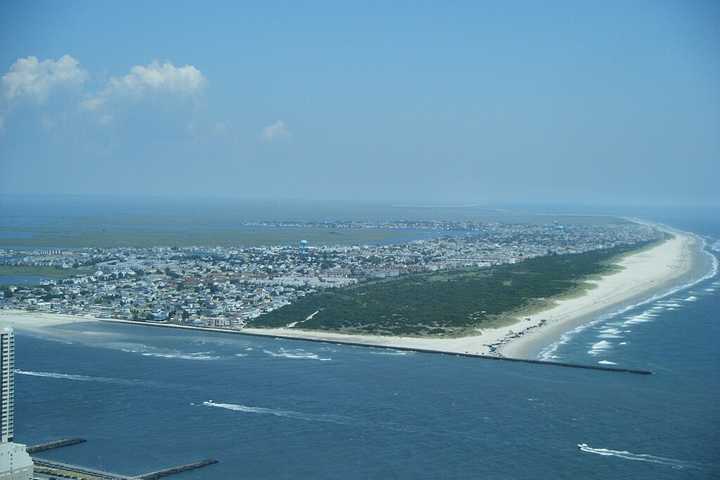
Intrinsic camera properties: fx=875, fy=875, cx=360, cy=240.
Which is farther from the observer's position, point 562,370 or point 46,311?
point 46,311

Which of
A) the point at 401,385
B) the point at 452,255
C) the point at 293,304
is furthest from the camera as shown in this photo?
the point at 452,255

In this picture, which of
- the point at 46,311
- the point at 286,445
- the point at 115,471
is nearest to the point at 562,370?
the point at 286,445

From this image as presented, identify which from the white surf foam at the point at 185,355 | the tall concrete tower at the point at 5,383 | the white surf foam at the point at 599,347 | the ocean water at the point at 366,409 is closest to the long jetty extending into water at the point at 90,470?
the ocean water at the point at 366,409

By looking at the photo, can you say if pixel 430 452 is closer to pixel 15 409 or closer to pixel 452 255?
pixel 15 409

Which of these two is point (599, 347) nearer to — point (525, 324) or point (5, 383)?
point (525, 324)

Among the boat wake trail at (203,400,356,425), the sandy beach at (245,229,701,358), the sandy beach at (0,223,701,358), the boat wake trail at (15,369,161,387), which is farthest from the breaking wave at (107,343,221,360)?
the boat wake trail at (203,400,356,425)

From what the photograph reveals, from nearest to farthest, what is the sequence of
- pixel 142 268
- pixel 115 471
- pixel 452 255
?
pixel 115 471 → pixel 142 268 → pixel 452 255

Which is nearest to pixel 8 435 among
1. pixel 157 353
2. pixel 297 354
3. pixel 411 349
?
pixel 157 353
